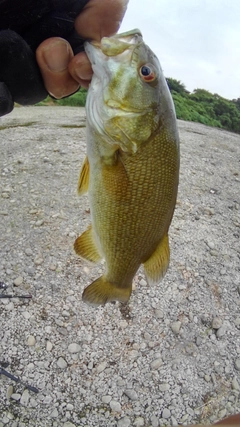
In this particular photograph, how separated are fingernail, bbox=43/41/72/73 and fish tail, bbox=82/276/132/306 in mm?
1162

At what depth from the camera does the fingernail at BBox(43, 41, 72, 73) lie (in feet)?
6.86

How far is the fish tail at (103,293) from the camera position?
2129 mm

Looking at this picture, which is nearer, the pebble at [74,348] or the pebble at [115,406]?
the pebble at [115,406]

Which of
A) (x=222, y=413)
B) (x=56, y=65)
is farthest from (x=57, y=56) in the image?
(x=222, y=413)

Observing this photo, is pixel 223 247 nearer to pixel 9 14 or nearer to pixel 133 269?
pixel 133 269

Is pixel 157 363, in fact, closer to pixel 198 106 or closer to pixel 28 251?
pixel 28 251

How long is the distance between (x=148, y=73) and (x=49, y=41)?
0.65 metres

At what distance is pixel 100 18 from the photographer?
204 centimetres

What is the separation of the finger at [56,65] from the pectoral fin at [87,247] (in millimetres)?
815

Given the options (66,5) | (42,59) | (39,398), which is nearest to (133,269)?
(42,59)

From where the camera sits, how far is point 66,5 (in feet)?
7.05

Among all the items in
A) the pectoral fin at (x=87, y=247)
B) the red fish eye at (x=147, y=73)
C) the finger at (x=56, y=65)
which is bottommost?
the pectoral fin at (x=87, y=247)

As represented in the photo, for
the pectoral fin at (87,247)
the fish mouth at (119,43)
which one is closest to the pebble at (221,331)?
the pectoral fin at (87,247)

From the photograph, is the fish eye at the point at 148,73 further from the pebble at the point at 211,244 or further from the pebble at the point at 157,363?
the pebble at the point at 211,244
